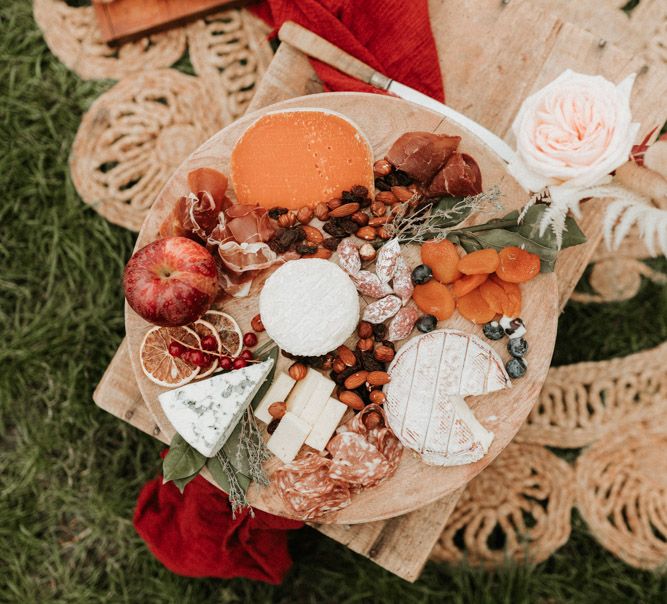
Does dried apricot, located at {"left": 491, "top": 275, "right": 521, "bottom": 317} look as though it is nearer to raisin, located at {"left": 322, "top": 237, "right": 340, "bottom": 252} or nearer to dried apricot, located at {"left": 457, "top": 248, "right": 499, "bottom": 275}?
dried apricot, located at {"left": 457, "top": 248, "right": 499, "bottom": 275}

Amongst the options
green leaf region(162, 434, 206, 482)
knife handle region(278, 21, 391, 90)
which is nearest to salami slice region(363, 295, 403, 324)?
green leaf region(162, 434, 206, 482)

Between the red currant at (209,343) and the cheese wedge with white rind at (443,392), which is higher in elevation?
the cheese wedge with white rind at (443,392)

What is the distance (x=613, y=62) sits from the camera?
1.53 meters

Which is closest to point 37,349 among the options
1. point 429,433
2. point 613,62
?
point 429,433

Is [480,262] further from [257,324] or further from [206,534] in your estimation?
[206,534]

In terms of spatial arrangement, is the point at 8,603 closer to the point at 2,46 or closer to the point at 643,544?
the point at 2,46

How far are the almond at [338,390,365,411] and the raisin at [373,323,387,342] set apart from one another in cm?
14

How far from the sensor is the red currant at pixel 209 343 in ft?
4.34

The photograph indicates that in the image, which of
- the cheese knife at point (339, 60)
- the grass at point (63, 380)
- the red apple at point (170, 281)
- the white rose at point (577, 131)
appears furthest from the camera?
the grass at point (63, 380)

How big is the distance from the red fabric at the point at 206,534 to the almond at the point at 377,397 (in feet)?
1.47

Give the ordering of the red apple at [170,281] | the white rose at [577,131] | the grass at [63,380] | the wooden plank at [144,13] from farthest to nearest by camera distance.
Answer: the grass at [63,380] < the wooden plank at [144,13] < the red apple at [170,281] < the white rose at [577,131]

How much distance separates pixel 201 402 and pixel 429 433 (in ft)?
1.65

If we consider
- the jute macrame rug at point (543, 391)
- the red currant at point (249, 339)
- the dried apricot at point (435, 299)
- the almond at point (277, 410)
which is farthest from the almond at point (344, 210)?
the jute macrame rug at point (543, 391)

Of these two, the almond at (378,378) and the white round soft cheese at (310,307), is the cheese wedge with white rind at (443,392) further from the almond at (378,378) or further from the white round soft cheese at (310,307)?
the white round soft cheese at (310,307)
